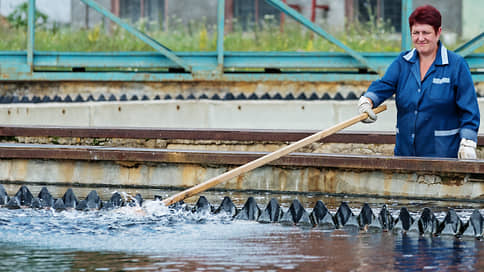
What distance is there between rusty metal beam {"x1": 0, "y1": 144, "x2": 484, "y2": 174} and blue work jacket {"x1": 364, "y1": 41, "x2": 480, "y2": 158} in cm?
52

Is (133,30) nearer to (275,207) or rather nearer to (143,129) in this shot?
(143,129)

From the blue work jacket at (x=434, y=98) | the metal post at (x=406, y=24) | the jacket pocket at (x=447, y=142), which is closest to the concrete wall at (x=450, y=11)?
the metal post at (x=406, y=24)

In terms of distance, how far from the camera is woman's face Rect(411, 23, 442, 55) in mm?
6895

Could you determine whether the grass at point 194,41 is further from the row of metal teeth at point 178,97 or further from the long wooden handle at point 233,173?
the long wooden handle at point 233,173

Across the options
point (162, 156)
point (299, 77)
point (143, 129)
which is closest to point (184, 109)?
point (299, 77)

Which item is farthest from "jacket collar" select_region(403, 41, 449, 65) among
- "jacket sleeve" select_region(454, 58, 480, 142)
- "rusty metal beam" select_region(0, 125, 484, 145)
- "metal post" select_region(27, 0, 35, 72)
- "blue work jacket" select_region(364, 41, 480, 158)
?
"metal post" select_region(27, 0, 35, 72)

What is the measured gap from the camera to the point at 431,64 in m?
7.13

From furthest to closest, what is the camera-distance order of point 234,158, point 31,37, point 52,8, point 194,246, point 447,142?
point 52,8 < point 31,37 < point 234,158 < point 447,142 < point 194,246

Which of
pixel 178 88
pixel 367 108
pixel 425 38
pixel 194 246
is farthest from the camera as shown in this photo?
pixel 178 88

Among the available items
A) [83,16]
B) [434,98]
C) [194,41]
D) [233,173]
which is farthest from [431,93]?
[83,16]

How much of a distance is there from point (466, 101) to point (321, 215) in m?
1.42

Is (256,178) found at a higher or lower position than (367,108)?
lower

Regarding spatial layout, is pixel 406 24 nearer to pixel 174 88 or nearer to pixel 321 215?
pixel 174 88

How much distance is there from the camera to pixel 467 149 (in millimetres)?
7160
